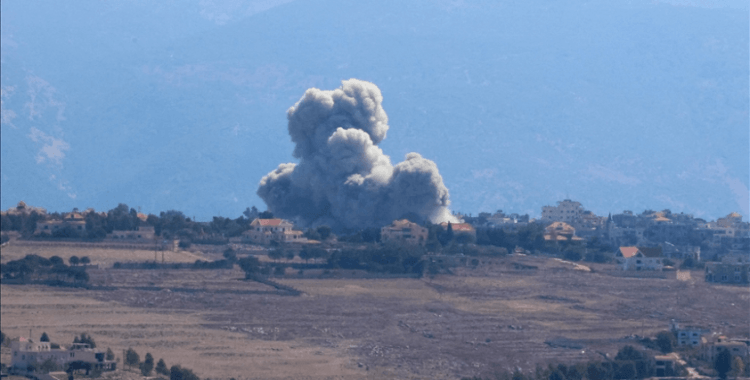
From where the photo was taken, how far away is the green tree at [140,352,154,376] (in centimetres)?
5501

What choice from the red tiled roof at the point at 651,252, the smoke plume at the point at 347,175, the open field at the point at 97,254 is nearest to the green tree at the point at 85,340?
the open field at the point at 97,254

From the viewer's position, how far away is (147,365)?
5528 cm

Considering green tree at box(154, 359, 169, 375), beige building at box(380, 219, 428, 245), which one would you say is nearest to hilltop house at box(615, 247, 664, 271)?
beige building at box(380, 219, 428, 245)

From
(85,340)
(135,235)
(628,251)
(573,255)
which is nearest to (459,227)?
(573,255)

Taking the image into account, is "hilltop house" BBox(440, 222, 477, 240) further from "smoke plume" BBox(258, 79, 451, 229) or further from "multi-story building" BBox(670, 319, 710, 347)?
"multi-story building" BBox(670, 319, 710, 347)

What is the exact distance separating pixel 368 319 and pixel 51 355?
1507 cm

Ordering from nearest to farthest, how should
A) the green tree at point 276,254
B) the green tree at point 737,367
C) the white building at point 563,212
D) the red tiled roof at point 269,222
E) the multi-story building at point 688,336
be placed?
the green tree at point 737,367, the multi-story building at point 688,336, the green tree at point 276,254, the red tiled roof at point 269,222, the white building at point 563,212

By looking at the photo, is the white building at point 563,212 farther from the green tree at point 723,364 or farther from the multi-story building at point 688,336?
the green tree at point 723,364

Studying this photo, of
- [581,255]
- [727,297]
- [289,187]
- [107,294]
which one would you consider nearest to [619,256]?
[581,255]

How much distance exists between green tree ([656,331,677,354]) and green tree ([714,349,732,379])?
2327 mm

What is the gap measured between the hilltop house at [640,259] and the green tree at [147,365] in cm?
3242

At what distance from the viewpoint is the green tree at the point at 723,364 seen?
61938 millimetres

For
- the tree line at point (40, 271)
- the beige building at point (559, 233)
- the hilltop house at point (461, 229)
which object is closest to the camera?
the tree line at point (40, 271)

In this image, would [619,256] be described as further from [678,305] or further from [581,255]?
[678,305]
